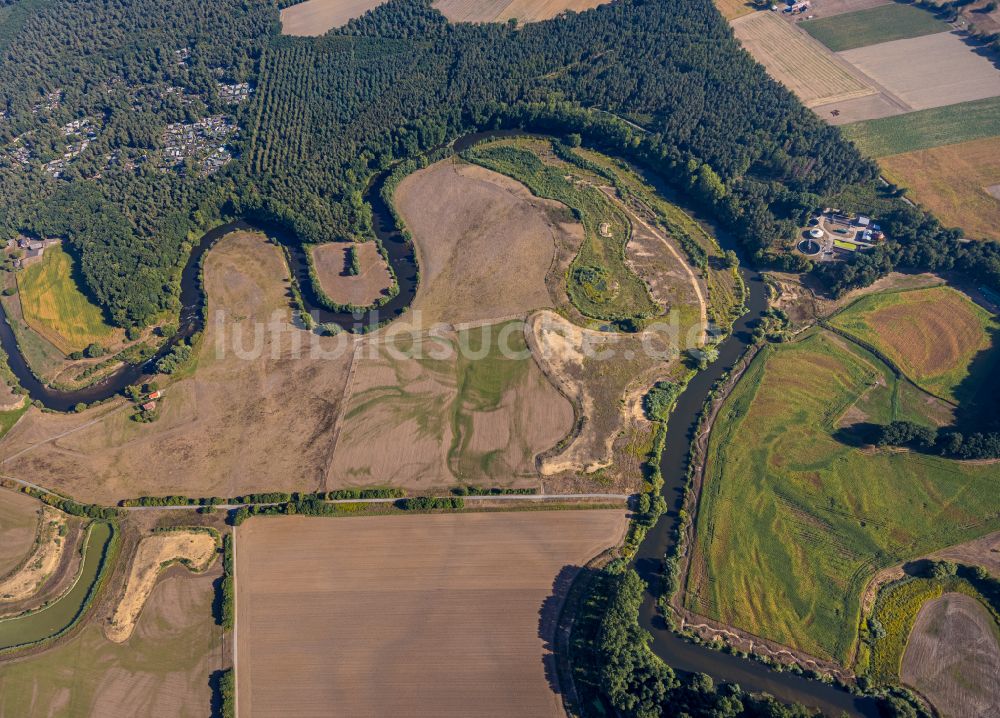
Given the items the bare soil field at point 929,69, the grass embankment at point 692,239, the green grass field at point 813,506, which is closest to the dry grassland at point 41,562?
the green grass field at point 813,506

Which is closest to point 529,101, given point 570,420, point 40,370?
point 570,420

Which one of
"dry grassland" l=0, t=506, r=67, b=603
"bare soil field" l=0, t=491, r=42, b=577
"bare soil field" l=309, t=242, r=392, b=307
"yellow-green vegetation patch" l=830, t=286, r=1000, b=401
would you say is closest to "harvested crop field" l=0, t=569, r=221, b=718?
"dry grassland" l=0, t=506, r=67, b=603

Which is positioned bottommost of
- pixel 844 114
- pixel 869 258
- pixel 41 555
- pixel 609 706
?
pixel 609 706

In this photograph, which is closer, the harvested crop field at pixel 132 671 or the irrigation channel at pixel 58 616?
the harvested crop field at pixel 132 671

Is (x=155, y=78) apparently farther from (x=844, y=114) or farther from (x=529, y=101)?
(x=844, y=114)

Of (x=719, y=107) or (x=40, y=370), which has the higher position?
(x=719, y=107)

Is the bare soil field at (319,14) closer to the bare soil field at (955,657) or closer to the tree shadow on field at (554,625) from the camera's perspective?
the tree shadow on field at (554,625)

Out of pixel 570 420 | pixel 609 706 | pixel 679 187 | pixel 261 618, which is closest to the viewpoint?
pixel 609 706

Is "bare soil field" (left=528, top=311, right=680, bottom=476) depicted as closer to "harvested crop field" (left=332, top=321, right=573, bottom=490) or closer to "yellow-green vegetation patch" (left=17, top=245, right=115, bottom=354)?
"harvested crop field" (left=332, top=321, right=573, bottom=490)
